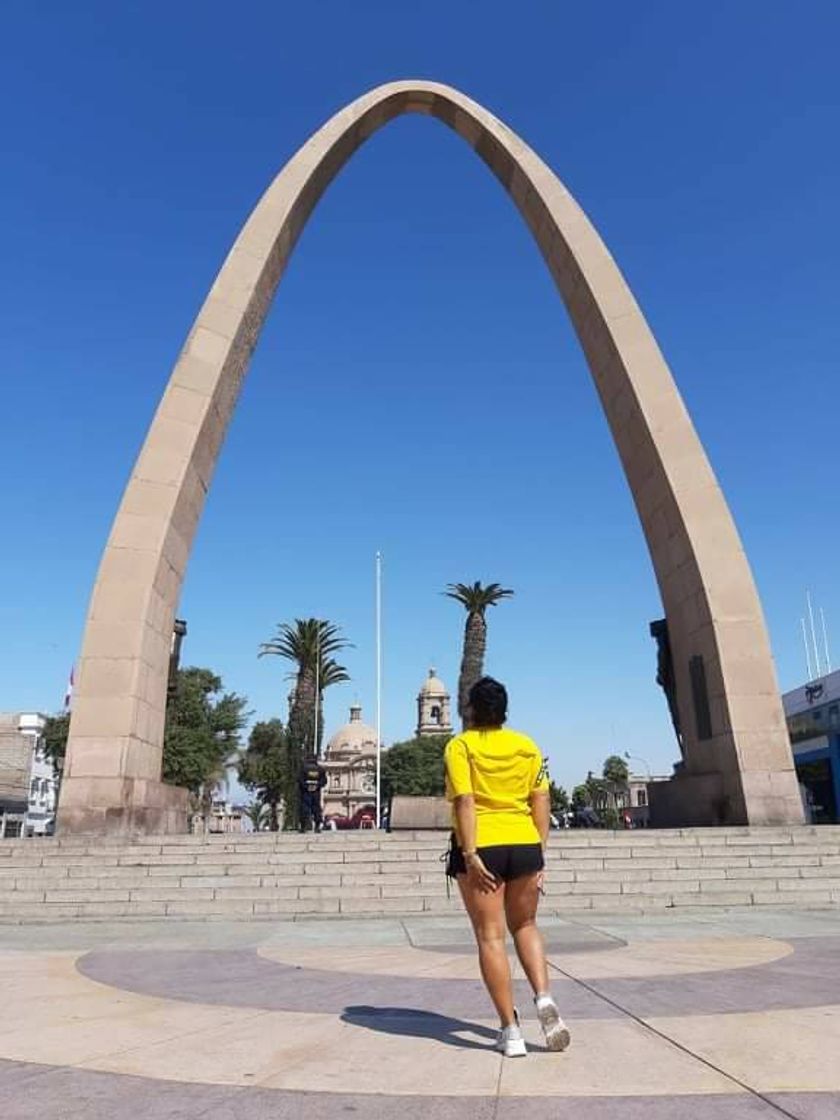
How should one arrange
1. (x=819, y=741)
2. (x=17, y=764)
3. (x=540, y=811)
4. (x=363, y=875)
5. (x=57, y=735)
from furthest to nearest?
(x=17, y=764)
(x=57, y=735)
(x=819, y=741)
(x=363, y=875)
(x=540, y=811)

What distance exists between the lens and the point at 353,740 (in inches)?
4902

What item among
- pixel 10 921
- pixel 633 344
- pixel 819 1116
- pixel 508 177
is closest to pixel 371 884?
pixel 10 921

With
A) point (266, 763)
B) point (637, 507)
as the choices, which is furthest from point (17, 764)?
point (637, 507)

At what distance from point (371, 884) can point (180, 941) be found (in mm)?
3464

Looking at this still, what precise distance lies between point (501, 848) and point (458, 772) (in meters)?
0.39

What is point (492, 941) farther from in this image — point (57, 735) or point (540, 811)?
point (57, 735)

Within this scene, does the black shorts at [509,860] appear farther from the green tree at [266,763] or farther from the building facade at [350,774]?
the building facade at [350,774]

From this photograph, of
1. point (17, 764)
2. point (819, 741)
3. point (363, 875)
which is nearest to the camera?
point (363, 875)

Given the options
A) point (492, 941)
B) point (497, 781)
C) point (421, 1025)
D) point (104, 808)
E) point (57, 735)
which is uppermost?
point (57, 735)

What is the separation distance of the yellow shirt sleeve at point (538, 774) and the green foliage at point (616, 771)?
367 feet

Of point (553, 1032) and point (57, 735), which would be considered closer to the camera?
point (553, 1032)

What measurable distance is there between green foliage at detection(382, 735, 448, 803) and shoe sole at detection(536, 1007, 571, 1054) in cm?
8519

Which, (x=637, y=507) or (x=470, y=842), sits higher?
(x=637, y=507)

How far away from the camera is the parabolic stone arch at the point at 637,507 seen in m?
16.4
